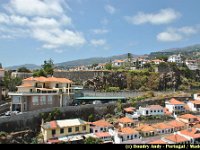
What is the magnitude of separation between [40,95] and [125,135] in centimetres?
985

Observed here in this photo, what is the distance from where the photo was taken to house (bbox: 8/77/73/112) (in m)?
27.4

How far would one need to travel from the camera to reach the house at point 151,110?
30.5m

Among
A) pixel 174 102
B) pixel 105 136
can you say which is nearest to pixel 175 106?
pixel 174 102

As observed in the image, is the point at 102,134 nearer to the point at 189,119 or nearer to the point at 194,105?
the point at 189,119

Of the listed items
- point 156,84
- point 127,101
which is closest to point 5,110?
point 127,101

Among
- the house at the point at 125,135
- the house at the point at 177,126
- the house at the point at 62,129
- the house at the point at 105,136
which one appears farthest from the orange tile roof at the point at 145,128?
the house at the point at 62,129

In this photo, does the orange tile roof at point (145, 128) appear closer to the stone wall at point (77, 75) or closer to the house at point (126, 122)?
the house at point (126, 122)

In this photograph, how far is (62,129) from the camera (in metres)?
23.3

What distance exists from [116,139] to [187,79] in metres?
28.9

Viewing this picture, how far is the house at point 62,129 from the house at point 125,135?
2814 mm

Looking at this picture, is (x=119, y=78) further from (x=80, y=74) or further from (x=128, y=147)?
(x=128, y=147)

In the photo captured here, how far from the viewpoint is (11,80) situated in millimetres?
36594

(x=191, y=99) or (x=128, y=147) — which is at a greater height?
(x=128, y=147)

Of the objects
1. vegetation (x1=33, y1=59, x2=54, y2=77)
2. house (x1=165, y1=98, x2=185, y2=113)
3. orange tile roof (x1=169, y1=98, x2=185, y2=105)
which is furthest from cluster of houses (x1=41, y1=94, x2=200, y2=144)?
vegetation (x1=33, y1=59, x2=54, y2=77)
